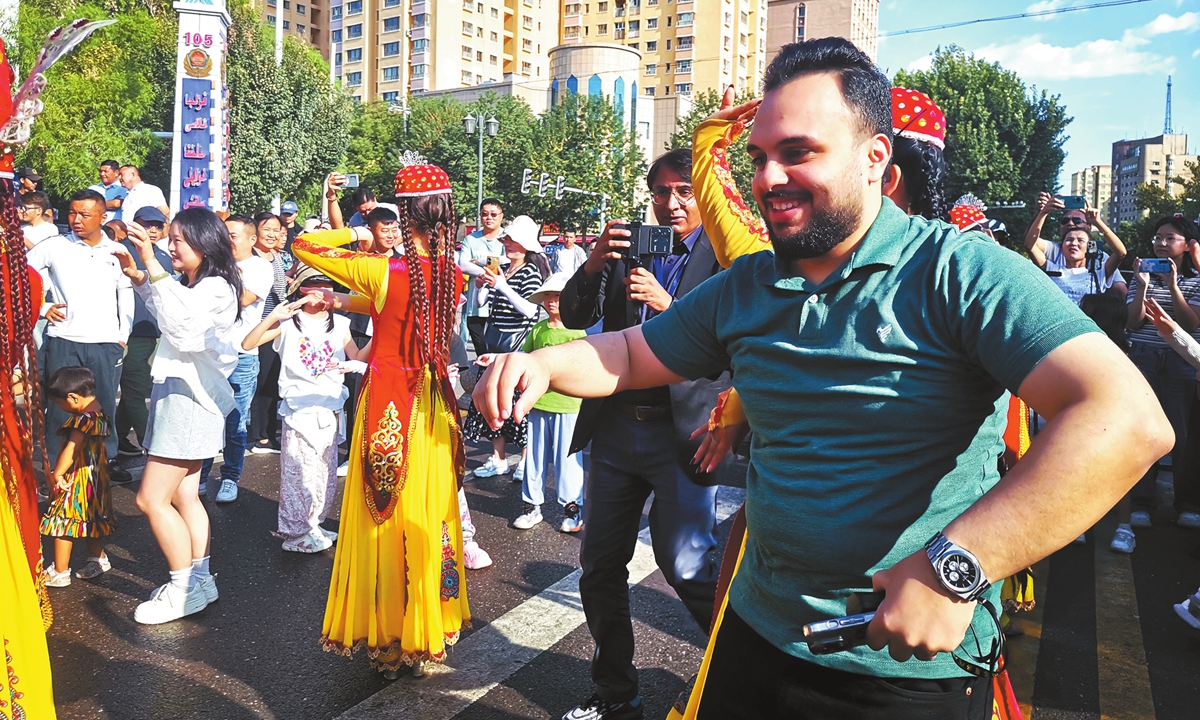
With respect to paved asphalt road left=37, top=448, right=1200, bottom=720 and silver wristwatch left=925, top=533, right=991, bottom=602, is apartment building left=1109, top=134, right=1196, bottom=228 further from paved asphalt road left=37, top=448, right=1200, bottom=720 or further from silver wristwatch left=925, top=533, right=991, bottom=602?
silver wristwatch left=925, top=533, right=991, bottom=602

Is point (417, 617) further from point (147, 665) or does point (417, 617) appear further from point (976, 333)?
point (976, 333)

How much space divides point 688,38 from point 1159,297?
291 ft

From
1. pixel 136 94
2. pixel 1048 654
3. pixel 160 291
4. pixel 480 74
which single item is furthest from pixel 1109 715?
pixel 480 74

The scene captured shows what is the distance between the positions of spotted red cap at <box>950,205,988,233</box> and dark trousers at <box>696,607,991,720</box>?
109 inches

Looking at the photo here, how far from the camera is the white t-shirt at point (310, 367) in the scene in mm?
5773

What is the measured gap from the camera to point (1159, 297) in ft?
22.4

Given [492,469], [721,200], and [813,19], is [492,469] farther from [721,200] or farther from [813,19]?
[813,19]

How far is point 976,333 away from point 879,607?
0.49 meters

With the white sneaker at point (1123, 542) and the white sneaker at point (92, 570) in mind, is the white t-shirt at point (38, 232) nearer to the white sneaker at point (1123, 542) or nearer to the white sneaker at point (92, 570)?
the white sneaker at point (92, 570)

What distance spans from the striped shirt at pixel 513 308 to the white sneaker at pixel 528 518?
1.85 metres

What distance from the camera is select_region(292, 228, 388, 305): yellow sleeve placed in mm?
4191

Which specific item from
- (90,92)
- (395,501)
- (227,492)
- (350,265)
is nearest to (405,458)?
(395,501)

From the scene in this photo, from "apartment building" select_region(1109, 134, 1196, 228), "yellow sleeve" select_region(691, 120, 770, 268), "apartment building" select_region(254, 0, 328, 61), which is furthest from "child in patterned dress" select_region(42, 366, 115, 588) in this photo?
"apartment building" select_region(1109, 134, 1196, 228)

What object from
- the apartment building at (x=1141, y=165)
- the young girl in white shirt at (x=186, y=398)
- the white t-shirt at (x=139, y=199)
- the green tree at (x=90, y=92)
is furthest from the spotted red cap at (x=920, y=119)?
the apartment building at (x=1141, y=165)
